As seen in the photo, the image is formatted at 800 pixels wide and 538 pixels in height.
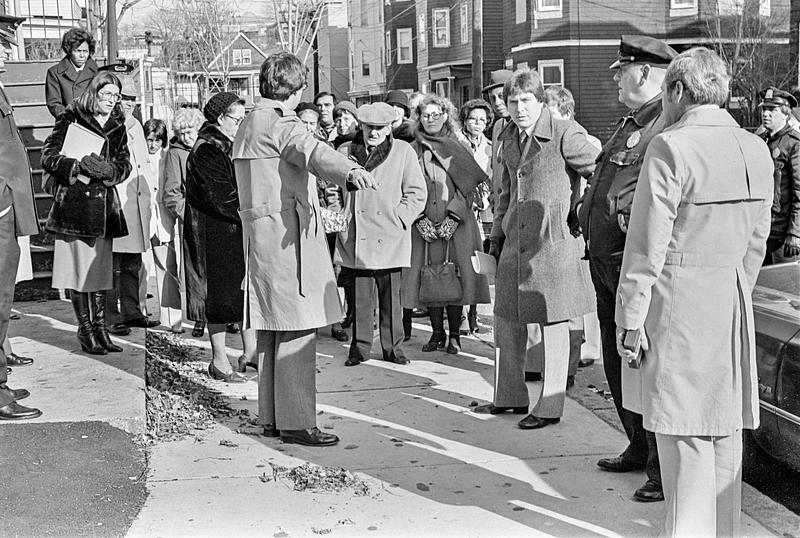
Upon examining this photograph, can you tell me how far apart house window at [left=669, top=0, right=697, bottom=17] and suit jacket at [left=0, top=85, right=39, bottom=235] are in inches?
1335

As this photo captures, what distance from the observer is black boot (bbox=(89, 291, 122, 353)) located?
25.6 ft

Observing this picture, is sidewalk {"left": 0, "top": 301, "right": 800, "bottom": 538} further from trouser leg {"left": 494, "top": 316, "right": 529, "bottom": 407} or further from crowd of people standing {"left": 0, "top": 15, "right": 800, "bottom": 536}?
crowd of people standing {"left": 0, "top": 15, "right": 800, "bottom": 536}

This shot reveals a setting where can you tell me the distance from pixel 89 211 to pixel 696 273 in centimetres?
513

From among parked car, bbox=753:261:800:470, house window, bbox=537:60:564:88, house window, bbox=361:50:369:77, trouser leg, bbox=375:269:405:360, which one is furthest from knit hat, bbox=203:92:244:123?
house window, bbox=361:50:369:77

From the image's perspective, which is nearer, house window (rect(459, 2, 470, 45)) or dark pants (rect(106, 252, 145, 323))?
dark pants (rect(106, 252, 145, 323))

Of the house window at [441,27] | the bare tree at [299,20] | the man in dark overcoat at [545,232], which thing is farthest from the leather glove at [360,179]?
the house window at [441,27]

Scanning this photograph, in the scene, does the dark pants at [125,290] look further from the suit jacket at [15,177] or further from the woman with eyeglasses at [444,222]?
the suit jacket at [15,177]

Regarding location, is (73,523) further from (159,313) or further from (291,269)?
(159,313)

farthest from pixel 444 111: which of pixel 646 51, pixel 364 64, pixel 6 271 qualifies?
pixel 364 64

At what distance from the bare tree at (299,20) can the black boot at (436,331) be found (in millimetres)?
39049

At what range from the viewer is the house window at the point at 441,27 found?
165 feet

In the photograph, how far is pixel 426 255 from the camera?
880cm

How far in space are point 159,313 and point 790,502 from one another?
709 centimetres

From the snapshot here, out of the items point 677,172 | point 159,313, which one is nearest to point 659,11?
point 159,313
